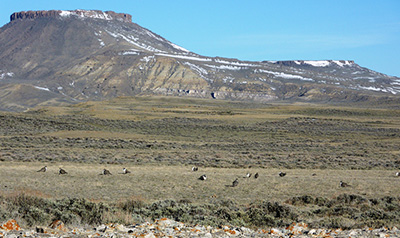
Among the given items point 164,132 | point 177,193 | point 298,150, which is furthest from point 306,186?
point 164,132

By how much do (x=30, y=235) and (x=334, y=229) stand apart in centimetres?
682

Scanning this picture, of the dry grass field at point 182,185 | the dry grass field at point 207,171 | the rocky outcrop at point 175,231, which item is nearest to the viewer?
the rocky outcrop at point 175,231

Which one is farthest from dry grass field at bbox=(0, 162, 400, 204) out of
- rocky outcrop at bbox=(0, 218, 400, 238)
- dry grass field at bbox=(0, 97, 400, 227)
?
rocky outcrop at bbox=(0, 218, 400, 238)

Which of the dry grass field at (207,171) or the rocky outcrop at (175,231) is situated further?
the dry grass field at (207,171)

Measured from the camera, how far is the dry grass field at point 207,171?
41.3ft

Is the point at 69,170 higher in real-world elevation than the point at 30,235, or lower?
lower

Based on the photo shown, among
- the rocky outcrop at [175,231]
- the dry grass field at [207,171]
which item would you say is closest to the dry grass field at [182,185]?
the dry grass field at [207,171]

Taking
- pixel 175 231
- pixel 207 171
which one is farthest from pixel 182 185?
pixel 175 231

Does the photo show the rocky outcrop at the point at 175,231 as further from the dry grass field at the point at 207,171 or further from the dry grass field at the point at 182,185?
the dry grass field at the point at 182,185

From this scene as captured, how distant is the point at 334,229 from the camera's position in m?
11.1

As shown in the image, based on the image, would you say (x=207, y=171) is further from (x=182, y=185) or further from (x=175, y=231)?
(x=175, y=231)

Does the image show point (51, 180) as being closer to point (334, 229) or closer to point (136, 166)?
point (136, 166)

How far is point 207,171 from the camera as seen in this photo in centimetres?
2577

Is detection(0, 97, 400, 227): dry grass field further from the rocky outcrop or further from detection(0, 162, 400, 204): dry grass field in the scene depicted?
the rocky outcrop
